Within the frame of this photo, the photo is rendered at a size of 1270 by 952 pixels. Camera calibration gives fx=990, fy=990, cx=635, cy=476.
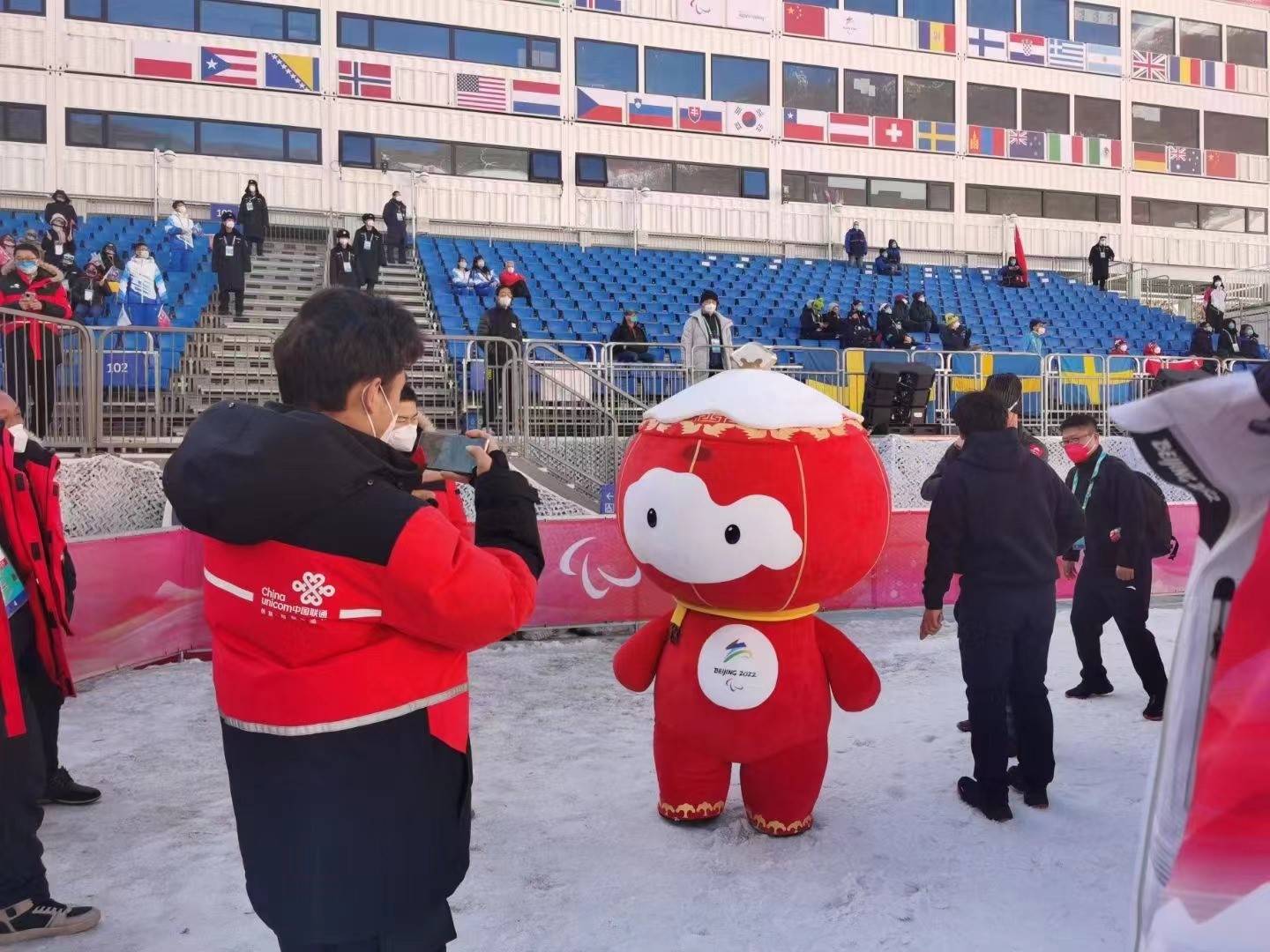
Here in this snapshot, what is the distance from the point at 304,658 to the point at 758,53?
76.9ft

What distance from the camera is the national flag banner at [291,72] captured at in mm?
19719

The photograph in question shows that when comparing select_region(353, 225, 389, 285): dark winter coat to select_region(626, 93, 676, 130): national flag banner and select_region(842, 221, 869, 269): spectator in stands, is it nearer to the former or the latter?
select_region(626, 93, 676, 130): national flag banner

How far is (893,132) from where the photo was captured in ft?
78.0

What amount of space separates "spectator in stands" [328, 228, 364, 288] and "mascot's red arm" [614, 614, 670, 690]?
463 inches

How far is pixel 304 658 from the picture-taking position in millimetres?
1852

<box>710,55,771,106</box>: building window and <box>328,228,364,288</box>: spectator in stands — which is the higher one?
<box>710,55,771,106</box>: building window

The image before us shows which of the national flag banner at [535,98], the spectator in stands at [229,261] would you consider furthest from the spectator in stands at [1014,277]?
the spectator in stands at [229,261]

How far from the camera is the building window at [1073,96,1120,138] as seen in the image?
25281 mm

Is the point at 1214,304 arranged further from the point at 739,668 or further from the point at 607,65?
the point at 739,668

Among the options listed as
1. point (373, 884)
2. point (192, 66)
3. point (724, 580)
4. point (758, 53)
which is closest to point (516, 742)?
point (724, 580)

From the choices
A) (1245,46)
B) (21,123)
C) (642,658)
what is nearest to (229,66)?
(21,123)

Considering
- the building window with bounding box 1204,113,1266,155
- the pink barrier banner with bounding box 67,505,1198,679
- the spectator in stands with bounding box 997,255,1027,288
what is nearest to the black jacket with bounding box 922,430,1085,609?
the pink barrier banner with bounding box 67,505,1198,679

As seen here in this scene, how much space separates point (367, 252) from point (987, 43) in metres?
17.3

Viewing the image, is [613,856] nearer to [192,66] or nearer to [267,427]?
[267,427]
